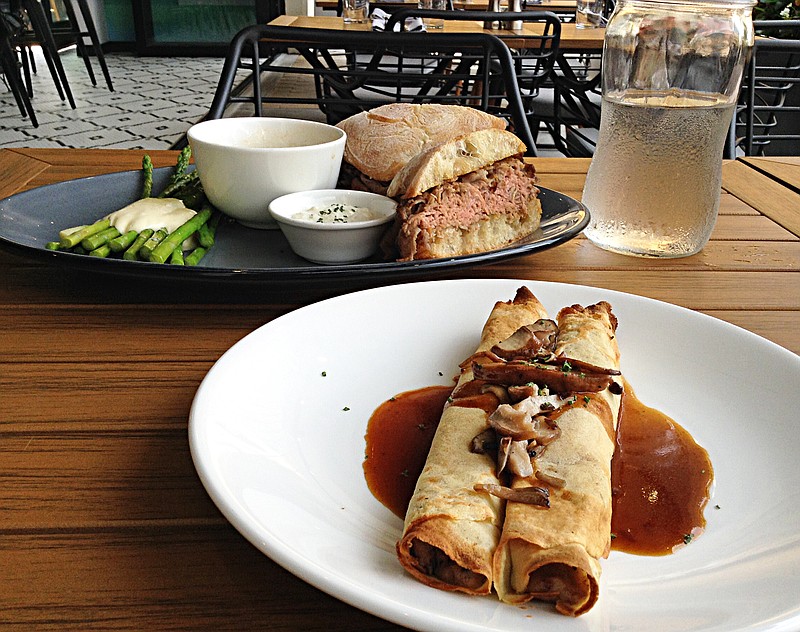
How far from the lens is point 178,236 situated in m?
0.98

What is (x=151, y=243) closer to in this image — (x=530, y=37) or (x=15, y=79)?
(x=530, y=37)

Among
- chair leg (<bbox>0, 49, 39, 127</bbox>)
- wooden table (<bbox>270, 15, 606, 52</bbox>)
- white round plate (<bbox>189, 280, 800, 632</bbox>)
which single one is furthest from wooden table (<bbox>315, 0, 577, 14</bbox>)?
white round plate (<bbox>189, 280, 800, 632</bbox>)

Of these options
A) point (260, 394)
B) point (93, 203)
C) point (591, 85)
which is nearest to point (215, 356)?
point (260, 394)

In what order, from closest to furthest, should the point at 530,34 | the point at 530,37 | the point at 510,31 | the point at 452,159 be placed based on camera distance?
the point at 452,159 → the point at 530,37 → the point at 530,34 → the point at 510,31

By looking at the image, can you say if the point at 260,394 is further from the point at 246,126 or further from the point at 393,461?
the point at 246,126

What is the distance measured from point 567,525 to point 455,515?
0.24ft

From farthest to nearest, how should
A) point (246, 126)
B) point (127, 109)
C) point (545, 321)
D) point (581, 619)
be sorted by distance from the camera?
point (127, 109), point (246, 126), point (545, 321), point (581, 619)

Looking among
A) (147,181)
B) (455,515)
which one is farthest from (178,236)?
(455,515)

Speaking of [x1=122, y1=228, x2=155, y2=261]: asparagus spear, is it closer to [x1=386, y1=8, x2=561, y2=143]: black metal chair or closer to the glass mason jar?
the glass mason jar

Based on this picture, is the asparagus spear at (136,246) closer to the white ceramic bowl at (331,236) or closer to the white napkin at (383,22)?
the white ceramic bowl at (331,236)

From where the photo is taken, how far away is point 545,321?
0.72 metres

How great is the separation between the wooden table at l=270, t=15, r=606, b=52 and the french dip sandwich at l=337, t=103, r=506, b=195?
2155 millimetres

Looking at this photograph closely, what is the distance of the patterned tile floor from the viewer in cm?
486

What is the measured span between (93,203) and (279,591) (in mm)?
849
